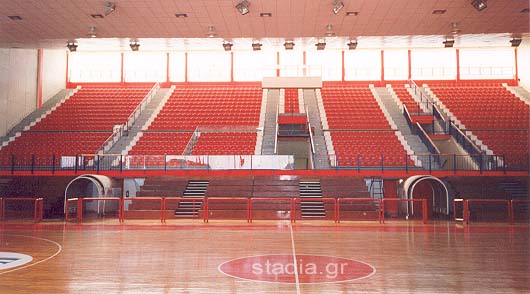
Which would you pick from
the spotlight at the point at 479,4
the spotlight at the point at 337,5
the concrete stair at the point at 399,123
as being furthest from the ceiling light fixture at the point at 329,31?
the concrete stair at the point at 399,123

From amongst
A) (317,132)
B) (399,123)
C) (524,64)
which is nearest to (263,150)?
(317,132)

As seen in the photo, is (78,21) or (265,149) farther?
(265,149)

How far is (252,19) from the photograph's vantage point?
1327 cm

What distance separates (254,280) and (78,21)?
9.92 metres

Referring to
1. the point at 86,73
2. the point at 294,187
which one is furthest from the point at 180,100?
the point at 294,187

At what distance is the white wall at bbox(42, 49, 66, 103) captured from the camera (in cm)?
2956

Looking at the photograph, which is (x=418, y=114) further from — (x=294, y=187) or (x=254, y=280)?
(x=254, y=280)

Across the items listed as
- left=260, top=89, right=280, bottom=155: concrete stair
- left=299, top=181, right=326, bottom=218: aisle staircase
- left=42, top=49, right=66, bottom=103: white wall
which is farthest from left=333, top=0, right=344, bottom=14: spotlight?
left=42, top=49, right=66, bottom=103: white wall

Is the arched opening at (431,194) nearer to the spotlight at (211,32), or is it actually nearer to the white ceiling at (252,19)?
the white ceiling at (252,19)

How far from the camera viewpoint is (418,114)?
1024 inches

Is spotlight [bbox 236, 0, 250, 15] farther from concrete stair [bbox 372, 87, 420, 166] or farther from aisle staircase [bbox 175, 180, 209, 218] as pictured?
concrete stair [bbox 372, 87, 420, 166]

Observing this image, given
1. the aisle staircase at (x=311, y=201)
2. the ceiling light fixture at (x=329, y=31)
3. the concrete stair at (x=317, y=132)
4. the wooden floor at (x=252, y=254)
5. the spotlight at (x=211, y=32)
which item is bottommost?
the wooden floor at (x=252, y=254)

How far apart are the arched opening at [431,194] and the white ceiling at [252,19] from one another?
5.47m

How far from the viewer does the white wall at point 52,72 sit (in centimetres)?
2956
